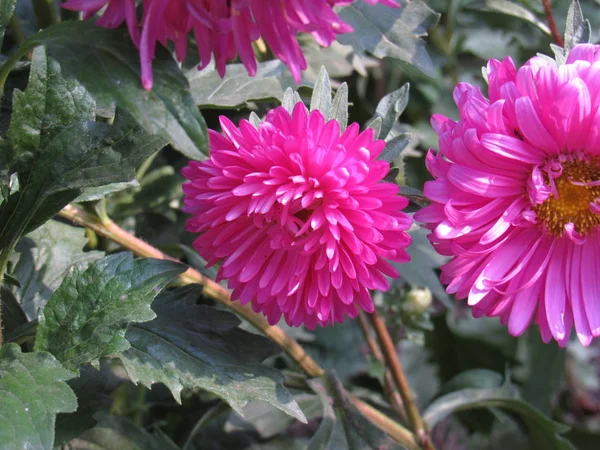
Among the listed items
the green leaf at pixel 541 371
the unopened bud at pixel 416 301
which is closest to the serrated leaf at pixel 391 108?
the unopened bud at pixel 416 301

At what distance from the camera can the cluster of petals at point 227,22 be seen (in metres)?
0.60

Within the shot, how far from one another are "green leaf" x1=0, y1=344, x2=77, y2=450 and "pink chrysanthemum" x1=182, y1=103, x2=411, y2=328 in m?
0.16

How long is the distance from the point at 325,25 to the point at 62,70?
233 mm

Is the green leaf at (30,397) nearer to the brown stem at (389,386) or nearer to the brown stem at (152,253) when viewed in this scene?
the brown stem at (152,253)

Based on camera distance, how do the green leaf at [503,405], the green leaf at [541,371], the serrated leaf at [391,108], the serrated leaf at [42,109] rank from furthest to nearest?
the green leaf at [541,371]
the green leaf at [503,405]
the serrated leaf at [391,108]
the serrated leaf at [42,109]

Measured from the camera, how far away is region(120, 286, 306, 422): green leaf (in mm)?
651

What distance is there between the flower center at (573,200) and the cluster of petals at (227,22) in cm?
21

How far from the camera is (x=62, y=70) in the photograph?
2.19 ft

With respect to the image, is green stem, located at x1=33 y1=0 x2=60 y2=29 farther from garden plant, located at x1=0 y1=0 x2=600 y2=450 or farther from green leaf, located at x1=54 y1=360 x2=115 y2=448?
green leaf, located at x1=54 y1=360 x2=115 y2=448

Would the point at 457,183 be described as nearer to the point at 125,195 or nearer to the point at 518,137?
the point at 518,137

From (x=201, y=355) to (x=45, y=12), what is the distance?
0.45 m

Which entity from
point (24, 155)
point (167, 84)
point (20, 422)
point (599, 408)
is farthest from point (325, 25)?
point (599, 408)

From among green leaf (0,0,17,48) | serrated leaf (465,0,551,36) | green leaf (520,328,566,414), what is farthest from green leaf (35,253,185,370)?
green leaf (520,328,566,414)

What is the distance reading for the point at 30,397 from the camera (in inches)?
21.6
